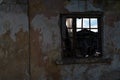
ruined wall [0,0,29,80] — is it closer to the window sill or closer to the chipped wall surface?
the chipped wall surface

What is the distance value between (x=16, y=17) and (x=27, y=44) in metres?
0.70

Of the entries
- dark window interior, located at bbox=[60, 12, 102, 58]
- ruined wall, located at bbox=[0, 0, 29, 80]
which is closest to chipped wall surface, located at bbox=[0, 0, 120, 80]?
ruined wall, located at bbox=[0, 0, 29, 80]

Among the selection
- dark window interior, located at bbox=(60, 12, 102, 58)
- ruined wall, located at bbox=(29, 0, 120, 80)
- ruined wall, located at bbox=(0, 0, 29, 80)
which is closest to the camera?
ruined wall, located at bbox=(0, 0, 29, 80)

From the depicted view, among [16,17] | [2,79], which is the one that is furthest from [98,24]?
A: [2,79]

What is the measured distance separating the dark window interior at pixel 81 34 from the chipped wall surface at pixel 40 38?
166mm

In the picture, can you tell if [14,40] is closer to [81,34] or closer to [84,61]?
[81,34]

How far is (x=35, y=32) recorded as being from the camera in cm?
824

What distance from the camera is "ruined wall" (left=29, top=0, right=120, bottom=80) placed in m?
8.23

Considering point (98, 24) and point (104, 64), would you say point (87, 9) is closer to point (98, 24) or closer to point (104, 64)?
point (98, 24)

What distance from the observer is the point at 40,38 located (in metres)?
8.27

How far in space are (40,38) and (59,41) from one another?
48 cm

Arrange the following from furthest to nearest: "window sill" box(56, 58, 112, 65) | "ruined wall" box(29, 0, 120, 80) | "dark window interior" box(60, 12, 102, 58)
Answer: "dark window interior" box(60, 12, 102, 58)
"window sill" box(56, 58, 112, 65)
"ruined wall" box(29, 0, 120, 80)

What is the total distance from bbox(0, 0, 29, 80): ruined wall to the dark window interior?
97 centimetres

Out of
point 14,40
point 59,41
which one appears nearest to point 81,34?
point 59,41
